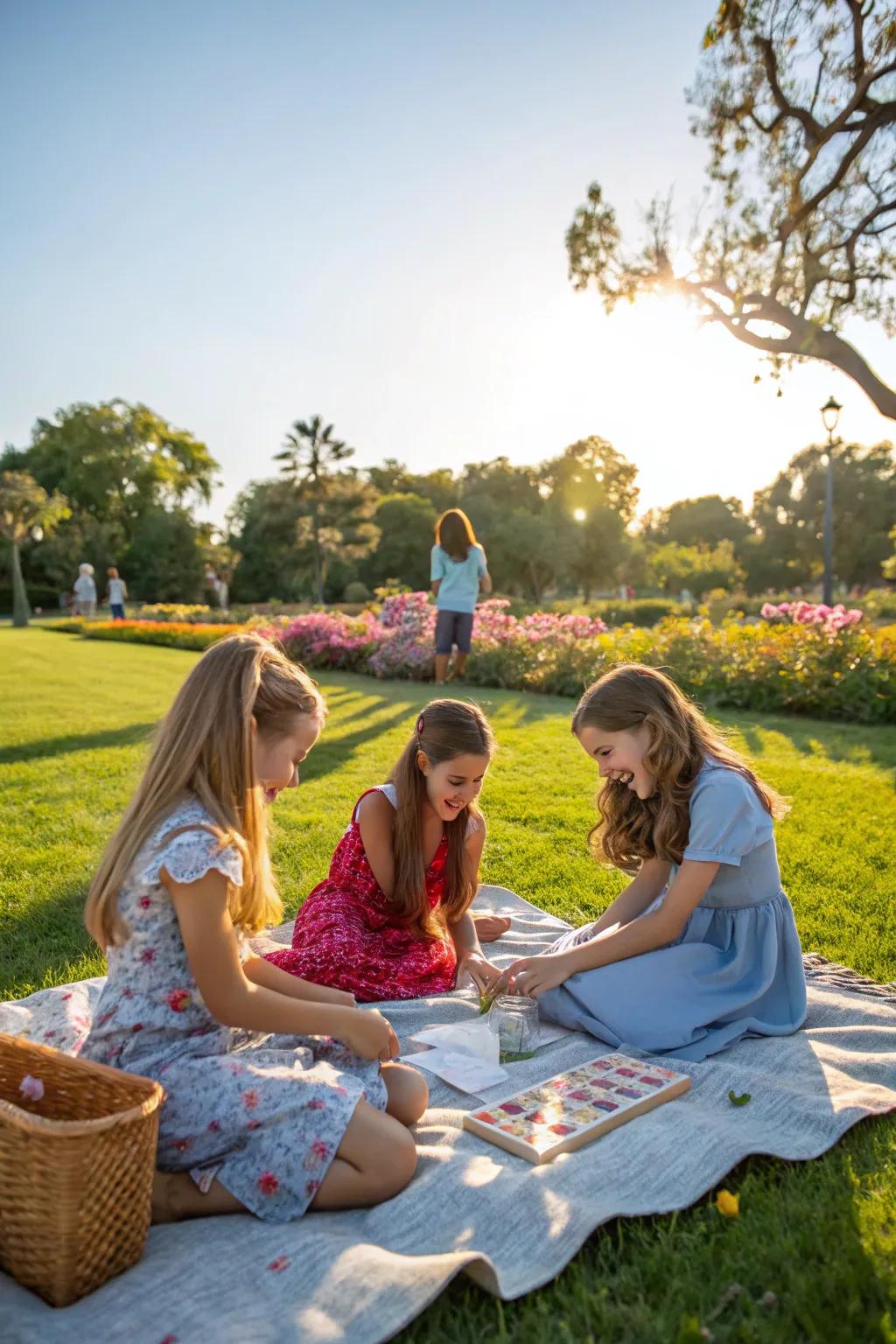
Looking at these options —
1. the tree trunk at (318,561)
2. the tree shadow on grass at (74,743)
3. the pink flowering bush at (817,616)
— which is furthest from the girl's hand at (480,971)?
the tree trunk at (318,561)

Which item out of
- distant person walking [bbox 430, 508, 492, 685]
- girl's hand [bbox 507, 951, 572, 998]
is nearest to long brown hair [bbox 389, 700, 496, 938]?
girl's hand [bbox 507, 951, 572, 998]

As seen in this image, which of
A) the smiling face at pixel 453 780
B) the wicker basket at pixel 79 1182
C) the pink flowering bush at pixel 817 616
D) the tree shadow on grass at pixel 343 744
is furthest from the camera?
the pink flowering bush at pixel 817 616

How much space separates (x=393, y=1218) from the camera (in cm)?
224

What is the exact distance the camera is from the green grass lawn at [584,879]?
1.94 meters

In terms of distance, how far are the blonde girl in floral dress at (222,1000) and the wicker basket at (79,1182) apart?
0.22 m

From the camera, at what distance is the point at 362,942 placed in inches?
144

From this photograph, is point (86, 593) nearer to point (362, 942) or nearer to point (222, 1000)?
point (362, 942)

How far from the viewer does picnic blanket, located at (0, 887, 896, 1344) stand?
1.90 m

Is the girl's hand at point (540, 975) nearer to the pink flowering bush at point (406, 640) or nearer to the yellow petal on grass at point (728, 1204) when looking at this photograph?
the yellow petal on grass at point (728, 1204)

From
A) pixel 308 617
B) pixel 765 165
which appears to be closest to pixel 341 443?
pixel 308 617

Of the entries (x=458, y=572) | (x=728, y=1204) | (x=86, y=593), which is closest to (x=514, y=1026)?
(x=728, y=1204)

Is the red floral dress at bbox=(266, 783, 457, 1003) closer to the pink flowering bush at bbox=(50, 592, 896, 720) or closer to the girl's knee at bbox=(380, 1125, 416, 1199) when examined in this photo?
the girl's knee at bbox=(380, 1125, 416, 1199)

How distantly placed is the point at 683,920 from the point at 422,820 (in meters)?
1.05

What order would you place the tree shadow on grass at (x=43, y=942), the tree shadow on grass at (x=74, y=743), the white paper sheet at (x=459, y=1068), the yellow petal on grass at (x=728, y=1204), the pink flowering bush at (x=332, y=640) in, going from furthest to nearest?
the pink flowering bush at (x=332, y=640) < the tree shadow on grass at (x=74, y=743) < the tree shadow on grass at (x=43, y=942) < the white paper sheet at (x=459, y=1068) < the yellow petal on grass at (x=728, y=1204)
